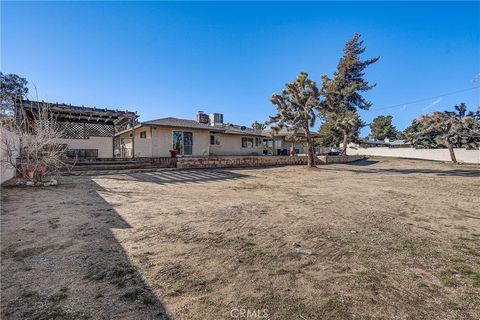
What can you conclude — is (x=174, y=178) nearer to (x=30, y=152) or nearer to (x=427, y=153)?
(x=30, y=152)

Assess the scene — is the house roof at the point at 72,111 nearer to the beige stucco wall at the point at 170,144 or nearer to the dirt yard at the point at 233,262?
the beige stucco wall at the point at 170,144

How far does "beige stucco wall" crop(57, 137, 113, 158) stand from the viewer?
14.9 m

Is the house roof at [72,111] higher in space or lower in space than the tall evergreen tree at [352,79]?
lower

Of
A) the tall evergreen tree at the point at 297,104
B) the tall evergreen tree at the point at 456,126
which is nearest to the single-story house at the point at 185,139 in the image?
the tall evergreen tree at the point at 297,104

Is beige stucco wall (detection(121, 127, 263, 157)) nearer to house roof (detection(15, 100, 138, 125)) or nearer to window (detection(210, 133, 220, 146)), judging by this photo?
window (detection(210, 133, 220, 146))

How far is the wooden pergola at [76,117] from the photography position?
464 inches

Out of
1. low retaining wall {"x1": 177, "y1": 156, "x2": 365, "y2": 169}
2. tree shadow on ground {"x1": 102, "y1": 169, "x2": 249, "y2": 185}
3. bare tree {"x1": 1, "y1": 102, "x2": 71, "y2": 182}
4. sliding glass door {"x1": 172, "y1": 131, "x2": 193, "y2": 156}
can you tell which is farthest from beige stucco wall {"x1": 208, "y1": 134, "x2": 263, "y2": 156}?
bare tree {"x1": 1, "y1": 102, "x2": 71, "y2": 182}

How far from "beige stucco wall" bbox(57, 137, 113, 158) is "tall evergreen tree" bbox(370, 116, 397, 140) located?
56299 millimetres

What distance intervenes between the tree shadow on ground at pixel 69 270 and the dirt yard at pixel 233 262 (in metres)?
0.01

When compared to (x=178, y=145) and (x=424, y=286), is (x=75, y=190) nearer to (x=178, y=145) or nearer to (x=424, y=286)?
(x=424, y=286)

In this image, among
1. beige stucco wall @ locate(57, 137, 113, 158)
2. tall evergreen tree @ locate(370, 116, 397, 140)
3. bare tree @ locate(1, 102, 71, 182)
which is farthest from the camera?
tall evergreen tree @ locate(370, 116, 397, 140)

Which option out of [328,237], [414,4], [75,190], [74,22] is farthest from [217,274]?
[414,4]

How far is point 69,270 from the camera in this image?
260 cm

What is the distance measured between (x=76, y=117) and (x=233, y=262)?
1650 cm
